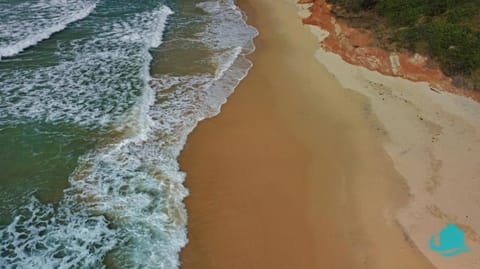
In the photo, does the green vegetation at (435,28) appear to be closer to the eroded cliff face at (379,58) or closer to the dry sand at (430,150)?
the eroded cliff face at (379,58)

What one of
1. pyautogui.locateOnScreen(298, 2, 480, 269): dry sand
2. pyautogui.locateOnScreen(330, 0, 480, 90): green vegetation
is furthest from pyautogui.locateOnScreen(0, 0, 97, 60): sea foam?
pyautogui.locateOnScreen(330, 0, 480, 90): green vegetation

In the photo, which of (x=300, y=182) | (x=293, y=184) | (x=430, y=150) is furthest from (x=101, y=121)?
(x=430, y=150)

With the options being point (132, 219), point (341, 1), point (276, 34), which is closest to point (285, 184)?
point (132, 219)

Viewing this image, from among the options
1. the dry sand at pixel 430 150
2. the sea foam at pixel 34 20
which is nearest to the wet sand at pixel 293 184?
the dry sand at pixel 430 150

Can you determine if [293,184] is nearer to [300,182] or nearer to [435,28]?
[300,182]

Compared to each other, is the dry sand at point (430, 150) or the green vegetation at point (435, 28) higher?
the green vegetation at point (435, 28)

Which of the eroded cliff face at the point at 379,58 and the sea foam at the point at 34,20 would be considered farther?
the sea foam at the point at 34,20
